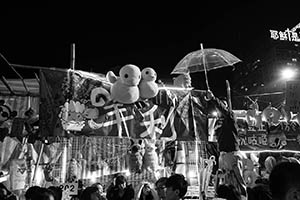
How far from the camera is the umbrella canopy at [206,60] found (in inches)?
275

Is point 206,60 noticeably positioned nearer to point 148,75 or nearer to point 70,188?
point 148,75

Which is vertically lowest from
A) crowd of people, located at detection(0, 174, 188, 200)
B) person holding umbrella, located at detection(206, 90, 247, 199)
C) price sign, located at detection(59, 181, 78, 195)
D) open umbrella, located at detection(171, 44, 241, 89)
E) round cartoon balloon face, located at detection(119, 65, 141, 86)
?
crowd of people, located at detection(0, 174, 188, 200)

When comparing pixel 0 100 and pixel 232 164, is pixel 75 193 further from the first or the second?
pixel 232 164

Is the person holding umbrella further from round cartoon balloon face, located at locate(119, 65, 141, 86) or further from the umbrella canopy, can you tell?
round cartoon balloon face, located at locate(119, 65, 141, 86)

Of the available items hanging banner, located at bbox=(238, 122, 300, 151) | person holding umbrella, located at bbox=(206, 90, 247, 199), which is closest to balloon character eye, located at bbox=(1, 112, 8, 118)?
person holding umbrella, located at bbox=(206, 90, 247, 199)

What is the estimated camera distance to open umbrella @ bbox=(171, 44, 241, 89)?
22.9 feet

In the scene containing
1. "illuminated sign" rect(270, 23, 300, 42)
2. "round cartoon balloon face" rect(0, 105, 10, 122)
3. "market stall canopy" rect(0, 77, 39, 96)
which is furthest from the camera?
"illuminated sign" rect(270, 23, 300, 42)

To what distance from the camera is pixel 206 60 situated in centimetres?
706

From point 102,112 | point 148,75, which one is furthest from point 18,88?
point 148,75

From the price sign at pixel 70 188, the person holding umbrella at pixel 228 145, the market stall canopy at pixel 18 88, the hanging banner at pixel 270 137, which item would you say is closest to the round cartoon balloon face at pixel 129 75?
the person holding umbrella at pixel 228 145

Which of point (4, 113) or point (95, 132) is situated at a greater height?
point (4, 113)

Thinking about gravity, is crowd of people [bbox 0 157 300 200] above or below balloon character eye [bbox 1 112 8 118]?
below

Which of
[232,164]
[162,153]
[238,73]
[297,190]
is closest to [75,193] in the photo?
[162,153]

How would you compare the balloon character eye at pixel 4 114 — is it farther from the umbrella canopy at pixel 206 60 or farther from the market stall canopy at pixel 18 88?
the umbrella canopy at pixel 206 60
